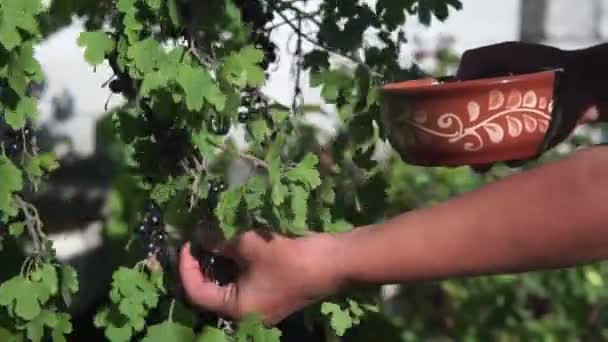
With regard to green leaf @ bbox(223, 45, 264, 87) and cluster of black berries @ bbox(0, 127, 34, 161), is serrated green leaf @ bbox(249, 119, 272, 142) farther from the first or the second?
cluster of black berries @ bbox(0, 127, 34, 161)

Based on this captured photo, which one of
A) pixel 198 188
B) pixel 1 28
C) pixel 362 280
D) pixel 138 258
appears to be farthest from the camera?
pixel 138 258

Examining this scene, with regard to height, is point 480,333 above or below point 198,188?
below

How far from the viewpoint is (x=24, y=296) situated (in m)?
1.54

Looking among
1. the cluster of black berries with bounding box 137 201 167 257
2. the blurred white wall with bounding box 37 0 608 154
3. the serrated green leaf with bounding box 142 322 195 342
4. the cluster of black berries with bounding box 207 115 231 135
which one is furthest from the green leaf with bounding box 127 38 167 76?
the blurred white wall with bounding box 37 0 608 154

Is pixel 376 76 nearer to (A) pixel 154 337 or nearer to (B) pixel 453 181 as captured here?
(A) pixel 154 337

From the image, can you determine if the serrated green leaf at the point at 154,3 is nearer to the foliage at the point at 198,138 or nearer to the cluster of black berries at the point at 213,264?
the foliage at the point at 198,138

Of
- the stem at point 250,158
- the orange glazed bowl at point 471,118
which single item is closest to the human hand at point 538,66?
the orange glazed bowl at point 471,118

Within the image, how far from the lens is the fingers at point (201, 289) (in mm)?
1416

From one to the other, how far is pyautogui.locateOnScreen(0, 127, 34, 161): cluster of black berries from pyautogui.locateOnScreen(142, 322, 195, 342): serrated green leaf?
0.33 m

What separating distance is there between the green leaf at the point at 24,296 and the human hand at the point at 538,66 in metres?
0.63

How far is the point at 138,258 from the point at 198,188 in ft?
0.73

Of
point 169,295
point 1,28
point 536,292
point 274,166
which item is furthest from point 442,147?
point 536,292

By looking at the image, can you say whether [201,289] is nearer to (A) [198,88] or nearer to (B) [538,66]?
(A) [198,88]

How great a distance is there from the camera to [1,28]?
1413mm
